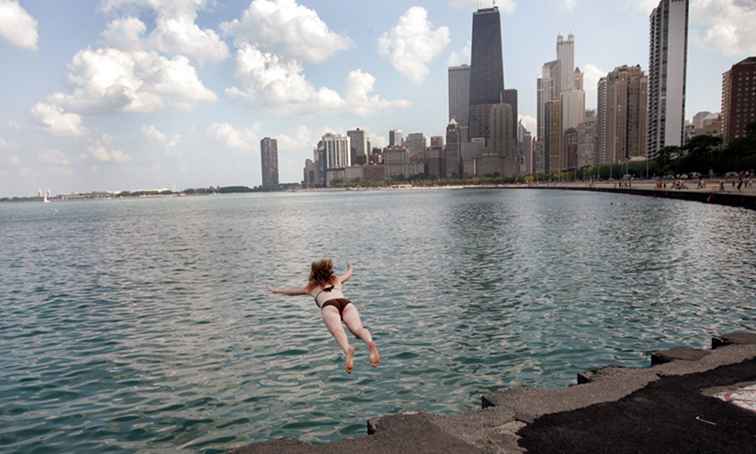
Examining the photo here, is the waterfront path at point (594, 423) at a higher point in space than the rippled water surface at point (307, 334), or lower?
higher

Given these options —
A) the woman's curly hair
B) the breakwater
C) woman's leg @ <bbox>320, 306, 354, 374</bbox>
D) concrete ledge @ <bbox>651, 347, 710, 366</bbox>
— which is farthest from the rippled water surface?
the breakwater

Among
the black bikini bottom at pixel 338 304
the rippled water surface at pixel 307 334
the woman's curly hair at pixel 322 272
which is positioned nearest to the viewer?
the black bikini bottom at pixel 338 304

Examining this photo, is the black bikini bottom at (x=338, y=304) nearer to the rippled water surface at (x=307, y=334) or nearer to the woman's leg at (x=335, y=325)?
the woman's leg at (x=335, y=325)

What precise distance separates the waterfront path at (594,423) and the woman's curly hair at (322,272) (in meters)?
2.20

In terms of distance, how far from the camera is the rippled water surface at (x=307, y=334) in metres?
9.90

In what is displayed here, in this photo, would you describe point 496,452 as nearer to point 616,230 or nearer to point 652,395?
point 652,395

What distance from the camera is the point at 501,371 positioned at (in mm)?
11633

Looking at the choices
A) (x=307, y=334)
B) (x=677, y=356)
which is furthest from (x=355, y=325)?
(x=307, y=334)

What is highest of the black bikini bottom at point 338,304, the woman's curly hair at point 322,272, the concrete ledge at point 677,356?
the woman's curly hair at point 322,272

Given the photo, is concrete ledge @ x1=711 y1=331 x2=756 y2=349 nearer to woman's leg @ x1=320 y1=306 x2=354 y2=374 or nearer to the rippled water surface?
the rippled water surface

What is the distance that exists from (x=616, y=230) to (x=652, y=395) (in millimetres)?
38557

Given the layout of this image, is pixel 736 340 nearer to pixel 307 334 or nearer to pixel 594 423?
pixel 594 423

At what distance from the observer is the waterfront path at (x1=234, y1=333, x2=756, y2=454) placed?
6.23 metres

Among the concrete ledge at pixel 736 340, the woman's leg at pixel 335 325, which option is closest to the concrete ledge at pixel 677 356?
the concrete ledge at pixel 736 340
